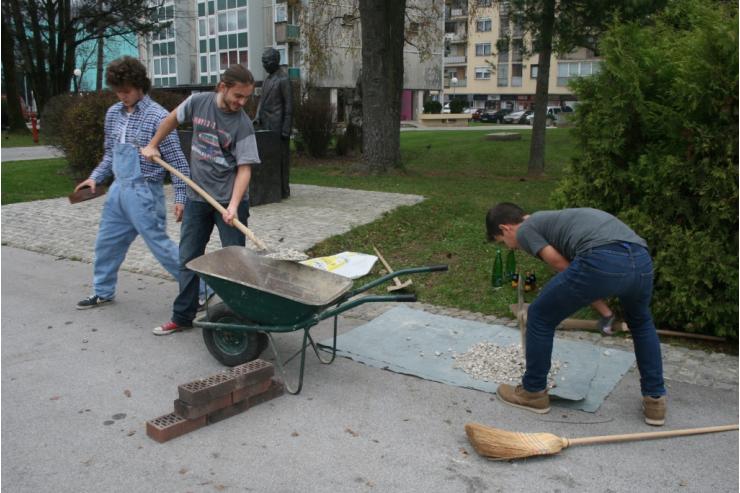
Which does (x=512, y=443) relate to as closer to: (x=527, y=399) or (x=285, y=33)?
(x=527, y=399)

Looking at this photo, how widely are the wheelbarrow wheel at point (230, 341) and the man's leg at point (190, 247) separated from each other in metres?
0.59

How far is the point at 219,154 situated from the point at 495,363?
237 cm

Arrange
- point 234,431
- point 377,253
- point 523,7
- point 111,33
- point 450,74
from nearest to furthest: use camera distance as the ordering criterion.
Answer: point 234,431 → point 377,253 → point 523,7 → point 111,33 → point 450,74

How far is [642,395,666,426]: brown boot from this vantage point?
378cm

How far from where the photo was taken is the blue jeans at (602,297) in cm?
353

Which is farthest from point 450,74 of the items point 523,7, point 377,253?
point 377,253

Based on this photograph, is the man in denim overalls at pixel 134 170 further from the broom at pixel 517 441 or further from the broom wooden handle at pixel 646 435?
the broom wooden handle at pixel 646 435

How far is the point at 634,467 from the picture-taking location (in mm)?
3352

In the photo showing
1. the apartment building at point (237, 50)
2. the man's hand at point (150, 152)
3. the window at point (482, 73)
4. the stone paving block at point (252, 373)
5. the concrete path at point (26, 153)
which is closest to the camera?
the stone paving block at point (252, 373)

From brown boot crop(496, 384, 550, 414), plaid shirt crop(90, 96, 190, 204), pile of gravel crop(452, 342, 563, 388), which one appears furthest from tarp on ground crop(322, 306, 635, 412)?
plaid shirt crop(90, 96, 190, 204)

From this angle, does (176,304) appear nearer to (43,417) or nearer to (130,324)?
(130,324)

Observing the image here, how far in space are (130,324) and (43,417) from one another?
1.67 m

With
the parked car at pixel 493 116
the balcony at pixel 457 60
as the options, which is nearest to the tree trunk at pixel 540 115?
the parked car at pixel 493 116

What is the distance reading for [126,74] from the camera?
519 centimetres
